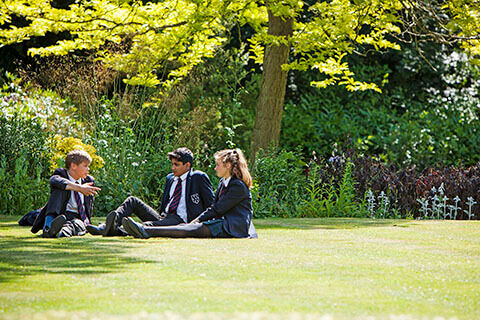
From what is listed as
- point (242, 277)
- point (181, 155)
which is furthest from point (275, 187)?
point (242, 277)

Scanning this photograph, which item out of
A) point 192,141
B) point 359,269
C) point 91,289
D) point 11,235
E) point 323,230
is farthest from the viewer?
point 192,141

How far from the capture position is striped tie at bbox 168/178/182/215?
835 cm

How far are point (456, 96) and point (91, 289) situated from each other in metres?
14.6

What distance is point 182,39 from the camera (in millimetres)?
12102

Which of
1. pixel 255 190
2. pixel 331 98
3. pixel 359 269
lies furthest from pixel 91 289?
pixel 331 98

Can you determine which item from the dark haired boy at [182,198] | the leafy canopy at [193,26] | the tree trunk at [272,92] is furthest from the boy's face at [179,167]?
the tree trunk at [272,92]

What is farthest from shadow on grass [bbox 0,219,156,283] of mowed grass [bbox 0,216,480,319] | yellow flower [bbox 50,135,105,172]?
yellow flower [bbox 50,135,105,172]

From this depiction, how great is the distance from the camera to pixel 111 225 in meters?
7.87

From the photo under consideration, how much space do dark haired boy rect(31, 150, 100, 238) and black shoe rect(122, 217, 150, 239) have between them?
0.49 m

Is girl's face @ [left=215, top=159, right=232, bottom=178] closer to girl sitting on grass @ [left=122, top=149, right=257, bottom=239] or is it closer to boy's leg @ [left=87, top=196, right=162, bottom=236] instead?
girl sitting on grass @ [left=122, top=149, right=257, bottom=239]

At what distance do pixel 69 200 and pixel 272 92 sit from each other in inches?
212

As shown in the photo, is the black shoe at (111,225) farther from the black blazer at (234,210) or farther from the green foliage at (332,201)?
the green foliage at (332,201)

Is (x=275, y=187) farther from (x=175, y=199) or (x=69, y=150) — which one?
(x=175, y=199)

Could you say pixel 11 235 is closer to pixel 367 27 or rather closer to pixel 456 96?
pixel 367 27
